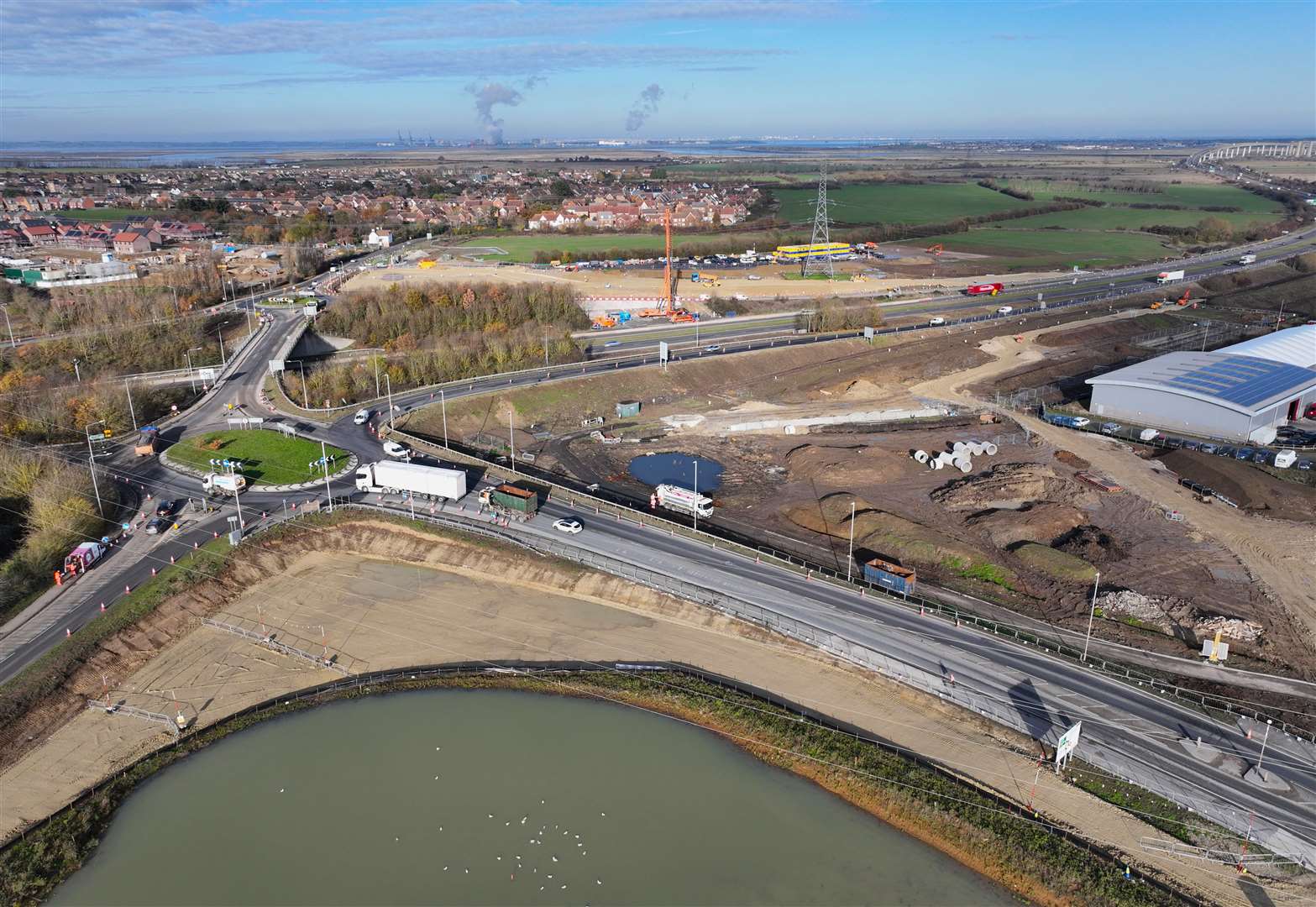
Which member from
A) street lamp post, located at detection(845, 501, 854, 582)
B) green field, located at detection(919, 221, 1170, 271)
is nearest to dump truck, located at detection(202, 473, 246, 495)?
street lamp post, located at detection(845, 501, 854, 582)

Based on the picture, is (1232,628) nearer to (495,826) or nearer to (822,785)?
(822,785)

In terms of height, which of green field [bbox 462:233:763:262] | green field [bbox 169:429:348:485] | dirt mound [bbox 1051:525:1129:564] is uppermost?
green field [bbox 462:233:763:262]

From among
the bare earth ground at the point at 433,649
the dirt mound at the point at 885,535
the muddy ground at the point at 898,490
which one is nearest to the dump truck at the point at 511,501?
the bare earth ground at the point at 433,649

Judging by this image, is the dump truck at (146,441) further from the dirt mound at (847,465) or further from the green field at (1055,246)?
the green field at (1055,246)

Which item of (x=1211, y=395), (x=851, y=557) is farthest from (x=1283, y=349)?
(x=851, y=557)

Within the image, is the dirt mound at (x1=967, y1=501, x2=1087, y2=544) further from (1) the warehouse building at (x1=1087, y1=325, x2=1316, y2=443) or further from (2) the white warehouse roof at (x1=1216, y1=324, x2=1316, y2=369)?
(2) the white warehouse roof at (x1=1216, y1=324, x2=1316, y2=369)
